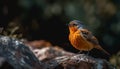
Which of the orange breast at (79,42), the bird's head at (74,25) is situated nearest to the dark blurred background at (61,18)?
the bird's head at (74,25)

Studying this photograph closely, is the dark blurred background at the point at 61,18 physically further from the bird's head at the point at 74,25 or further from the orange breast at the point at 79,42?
the orange breast at the point at 79,42

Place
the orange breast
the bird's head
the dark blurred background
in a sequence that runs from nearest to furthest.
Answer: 1. the orange breast
2. the bird's head
3. the dark blurred background

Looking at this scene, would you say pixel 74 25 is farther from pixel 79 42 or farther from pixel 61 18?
pixel 61 18

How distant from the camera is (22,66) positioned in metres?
7.68

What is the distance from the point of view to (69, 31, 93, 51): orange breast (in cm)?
881

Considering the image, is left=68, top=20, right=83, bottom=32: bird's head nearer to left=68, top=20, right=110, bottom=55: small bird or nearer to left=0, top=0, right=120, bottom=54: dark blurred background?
left=68, top=20, right=110, bottom=55: small bird

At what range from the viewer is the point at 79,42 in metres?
8.86

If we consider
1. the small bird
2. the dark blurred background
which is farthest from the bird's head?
the dark blurred background

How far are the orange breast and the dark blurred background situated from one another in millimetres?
4536

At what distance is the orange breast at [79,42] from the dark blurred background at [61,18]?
454 centimetres

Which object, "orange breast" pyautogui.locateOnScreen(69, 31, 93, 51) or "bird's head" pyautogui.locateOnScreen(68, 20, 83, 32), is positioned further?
"bird's head" pyautogui.locateOnScreen(68, 20, 83, 32)

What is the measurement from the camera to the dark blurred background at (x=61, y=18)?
13992 millimetres

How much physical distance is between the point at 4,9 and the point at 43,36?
124 cm

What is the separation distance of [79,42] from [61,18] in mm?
5896
